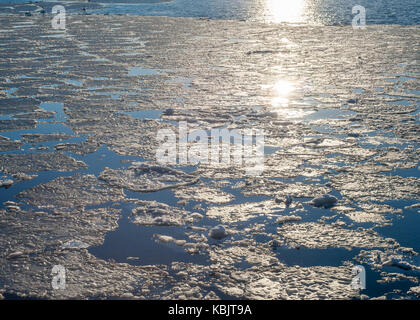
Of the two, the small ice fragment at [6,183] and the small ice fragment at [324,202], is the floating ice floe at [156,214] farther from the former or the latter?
the small ice fragment at [6,183]

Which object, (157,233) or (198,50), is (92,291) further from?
(198,50)

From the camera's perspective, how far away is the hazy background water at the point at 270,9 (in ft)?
57.8

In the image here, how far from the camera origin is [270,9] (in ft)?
72.0

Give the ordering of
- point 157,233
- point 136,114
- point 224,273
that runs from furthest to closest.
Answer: point 136,114
point 157,233
point 224,273

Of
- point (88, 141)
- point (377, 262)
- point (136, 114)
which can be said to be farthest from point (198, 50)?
point (377, 262)

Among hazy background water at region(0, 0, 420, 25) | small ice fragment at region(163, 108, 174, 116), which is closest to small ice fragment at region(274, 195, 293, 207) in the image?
small ice fragment at region(163, 108, 174, 116)

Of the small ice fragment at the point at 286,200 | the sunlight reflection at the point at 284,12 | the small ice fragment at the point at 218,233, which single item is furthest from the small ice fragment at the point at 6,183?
the sunlight reflection at the point at 284,12

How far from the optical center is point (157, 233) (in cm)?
372

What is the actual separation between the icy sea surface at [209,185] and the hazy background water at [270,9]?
8599 millimetres

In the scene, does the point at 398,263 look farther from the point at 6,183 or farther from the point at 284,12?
the point at 284,12

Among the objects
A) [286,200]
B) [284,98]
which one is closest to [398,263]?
[286,200]

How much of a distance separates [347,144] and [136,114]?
2686 mm

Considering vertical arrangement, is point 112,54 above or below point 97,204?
above
